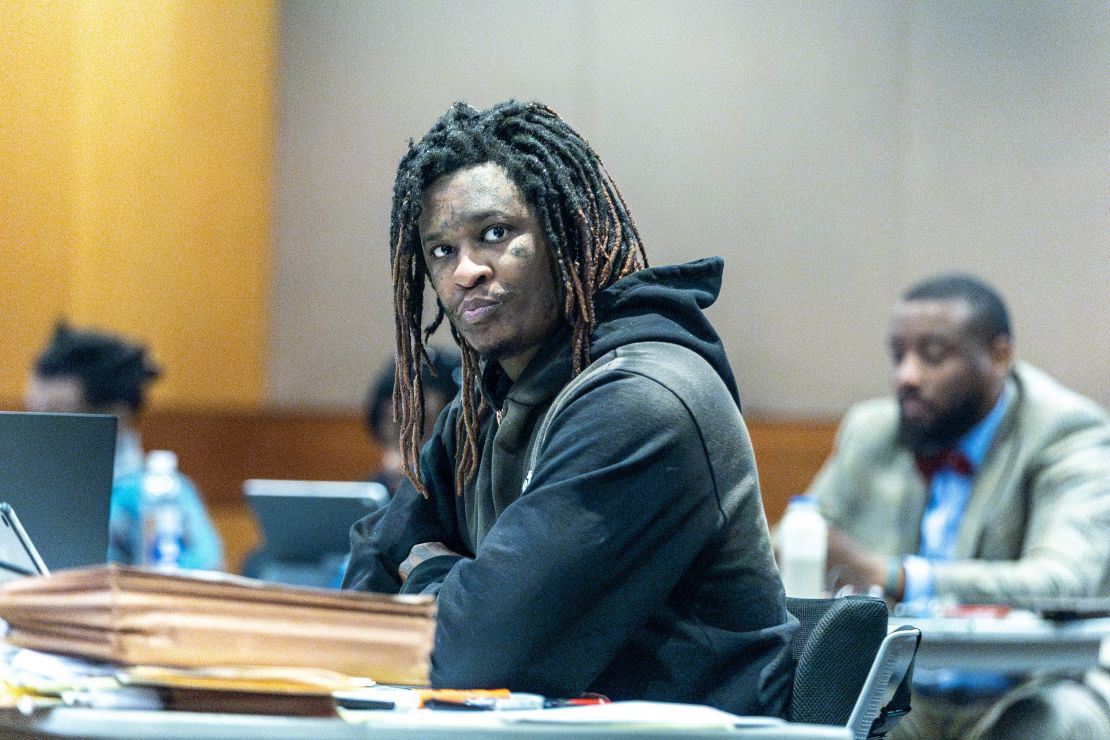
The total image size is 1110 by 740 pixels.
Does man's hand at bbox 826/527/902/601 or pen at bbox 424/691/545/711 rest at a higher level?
pen at bbox 424/691/545/711

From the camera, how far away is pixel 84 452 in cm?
188

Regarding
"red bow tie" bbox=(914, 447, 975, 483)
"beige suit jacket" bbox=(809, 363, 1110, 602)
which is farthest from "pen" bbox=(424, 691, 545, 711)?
"red bow tie" bbox=(914, 447, 975, 483)

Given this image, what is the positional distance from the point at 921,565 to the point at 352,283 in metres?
3.78

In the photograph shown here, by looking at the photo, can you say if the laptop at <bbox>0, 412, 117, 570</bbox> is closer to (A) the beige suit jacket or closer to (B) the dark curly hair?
(A) the beige suit jacket

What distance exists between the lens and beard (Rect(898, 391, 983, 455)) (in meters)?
4.11

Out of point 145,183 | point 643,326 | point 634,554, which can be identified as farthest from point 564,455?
point 145,183

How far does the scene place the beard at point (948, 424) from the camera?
13.5ft

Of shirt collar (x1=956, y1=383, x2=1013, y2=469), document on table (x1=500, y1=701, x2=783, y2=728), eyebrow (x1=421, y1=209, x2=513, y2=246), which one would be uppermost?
eyebrow (x1=421, y1=209, x2=513, y2=246)

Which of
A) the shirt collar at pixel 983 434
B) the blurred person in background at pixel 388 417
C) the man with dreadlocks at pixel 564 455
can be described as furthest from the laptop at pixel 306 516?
the man with dreadlocks at pixel 564 455

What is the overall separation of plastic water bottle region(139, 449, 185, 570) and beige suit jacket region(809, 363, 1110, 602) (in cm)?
195

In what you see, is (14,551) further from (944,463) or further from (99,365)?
(99,365)

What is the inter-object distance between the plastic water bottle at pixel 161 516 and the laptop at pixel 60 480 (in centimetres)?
220

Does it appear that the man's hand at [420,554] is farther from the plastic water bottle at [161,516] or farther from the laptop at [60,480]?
the plastic water bottle at [161,516]

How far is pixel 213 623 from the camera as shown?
1.30 meters
